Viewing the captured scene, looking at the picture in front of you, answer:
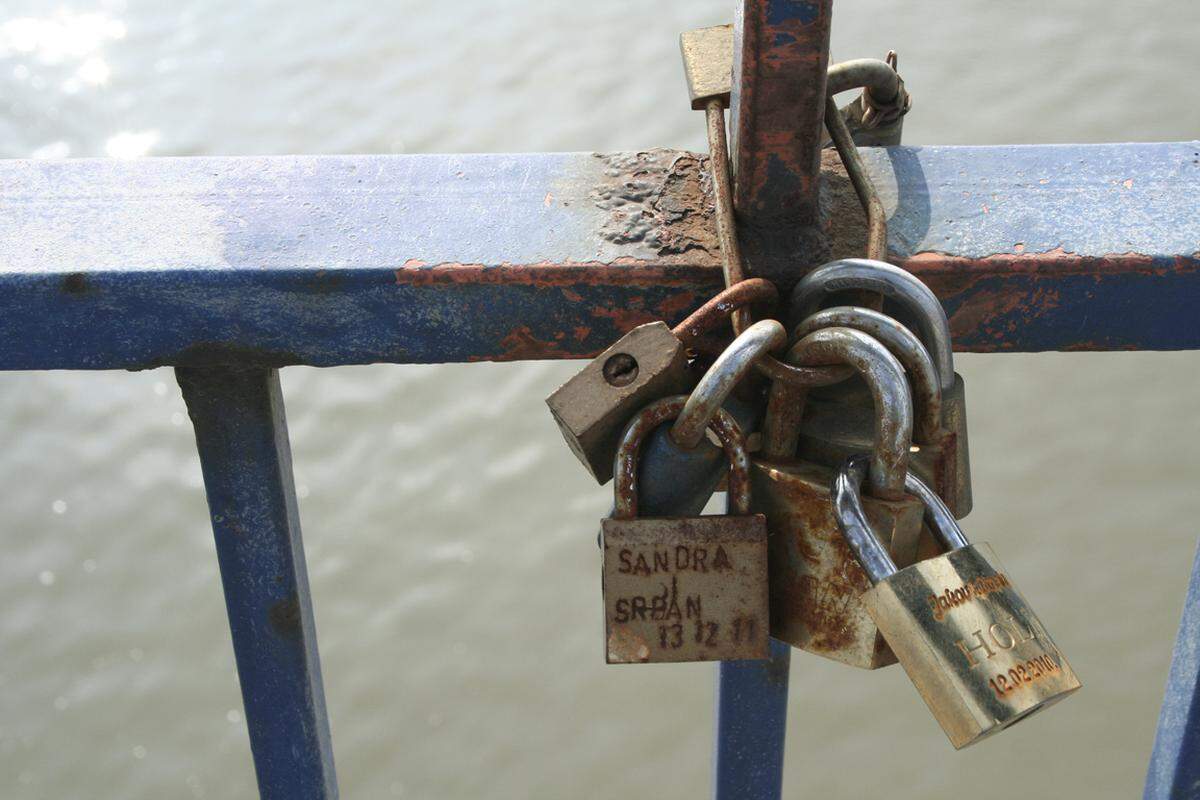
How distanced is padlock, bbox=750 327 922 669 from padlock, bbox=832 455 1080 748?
0.02 meters

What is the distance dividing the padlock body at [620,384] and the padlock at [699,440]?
2cm

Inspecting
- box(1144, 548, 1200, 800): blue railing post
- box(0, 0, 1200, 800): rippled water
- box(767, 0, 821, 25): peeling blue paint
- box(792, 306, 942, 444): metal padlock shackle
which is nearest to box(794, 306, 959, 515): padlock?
box(792, 306, 942, 444): metal padlock shackle

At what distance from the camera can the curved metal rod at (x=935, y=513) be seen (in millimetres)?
614

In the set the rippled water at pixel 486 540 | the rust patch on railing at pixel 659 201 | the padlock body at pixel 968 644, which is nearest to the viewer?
the padlock body at pixel 968 644

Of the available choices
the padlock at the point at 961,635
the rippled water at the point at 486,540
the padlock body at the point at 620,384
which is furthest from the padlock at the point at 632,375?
the rippled water at the point at 486,540

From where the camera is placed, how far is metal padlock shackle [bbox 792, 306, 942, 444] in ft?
1.93

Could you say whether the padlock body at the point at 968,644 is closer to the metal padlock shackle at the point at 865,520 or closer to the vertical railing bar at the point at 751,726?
the metal padlock shackle at the point at 865,520

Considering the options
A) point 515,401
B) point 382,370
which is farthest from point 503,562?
point 382,370

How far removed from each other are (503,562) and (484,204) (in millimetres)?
1895

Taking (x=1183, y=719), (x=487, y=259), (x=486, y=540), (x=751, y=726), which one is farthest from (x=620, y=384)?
(x=486, y=540)

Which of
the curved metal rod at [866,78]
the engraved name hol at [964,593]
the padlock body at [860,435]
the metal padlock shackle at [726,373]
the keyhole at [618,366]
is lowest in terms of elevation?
the engraved name hol at [964,593]

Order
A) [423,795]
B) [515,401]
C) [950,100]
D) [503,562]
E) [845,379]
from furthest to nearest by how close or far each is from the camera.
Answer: [950,100]
[515,401]
[503,562]
[423,795]
[845,379]

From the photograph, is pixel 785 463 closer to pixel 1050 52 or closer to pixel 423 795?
pixel 423 795

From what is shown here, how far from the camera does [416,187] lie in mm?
708
